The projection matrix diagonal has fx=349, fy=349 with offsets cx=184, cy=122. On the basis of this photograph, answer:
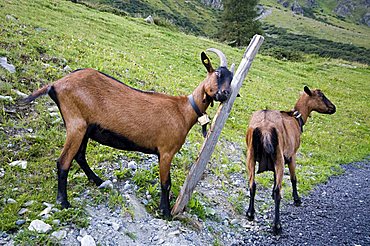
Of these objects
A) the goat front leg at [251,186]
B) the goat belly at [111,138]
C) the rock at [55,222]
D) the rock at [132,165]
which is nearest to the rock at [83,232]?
the rock at [55,222]

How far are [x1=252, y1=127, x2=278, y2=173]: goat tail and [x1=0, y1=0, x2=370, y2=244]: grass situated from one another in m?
0.93

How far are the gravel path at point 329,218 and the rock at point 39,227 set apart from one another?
2891 mm

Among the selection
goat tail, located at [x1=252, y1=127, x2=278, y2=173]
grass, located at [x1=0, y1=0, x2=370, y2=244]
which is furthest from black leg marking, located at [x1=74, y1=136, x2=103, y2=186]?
goat tail, located at [x1=252, y1=127, x2=278, y2=173]

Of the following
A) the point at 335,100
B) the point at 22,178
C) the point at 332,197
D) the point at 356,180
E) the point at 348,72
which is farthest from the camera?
the point at 348,72

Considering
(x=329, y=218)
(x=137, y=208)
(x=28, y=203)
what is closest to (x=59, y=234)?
(x=28, y=203)

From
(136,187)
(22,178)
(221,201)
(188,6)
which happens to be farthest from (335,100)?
(188,6)

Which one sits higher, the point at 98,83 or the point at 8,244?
the point at 98,83

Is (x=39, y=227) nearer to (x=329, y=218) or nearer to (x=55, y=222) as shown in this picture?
(x=55, y=222)

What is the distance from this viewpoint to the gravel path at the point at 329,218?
18.3 ft

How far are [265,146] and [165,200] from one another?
1.85m

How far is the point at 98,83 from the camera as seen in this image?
4809mm

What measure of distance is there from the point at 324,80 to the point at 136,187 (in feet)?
68.1

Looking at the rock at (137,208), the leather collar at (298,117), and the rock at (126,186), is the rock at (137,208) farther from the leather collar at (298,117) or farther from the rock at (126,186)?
the leather collar at (298,117)

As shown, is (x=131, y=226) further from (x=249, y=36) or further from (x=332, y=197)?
(x=249, y=36)
